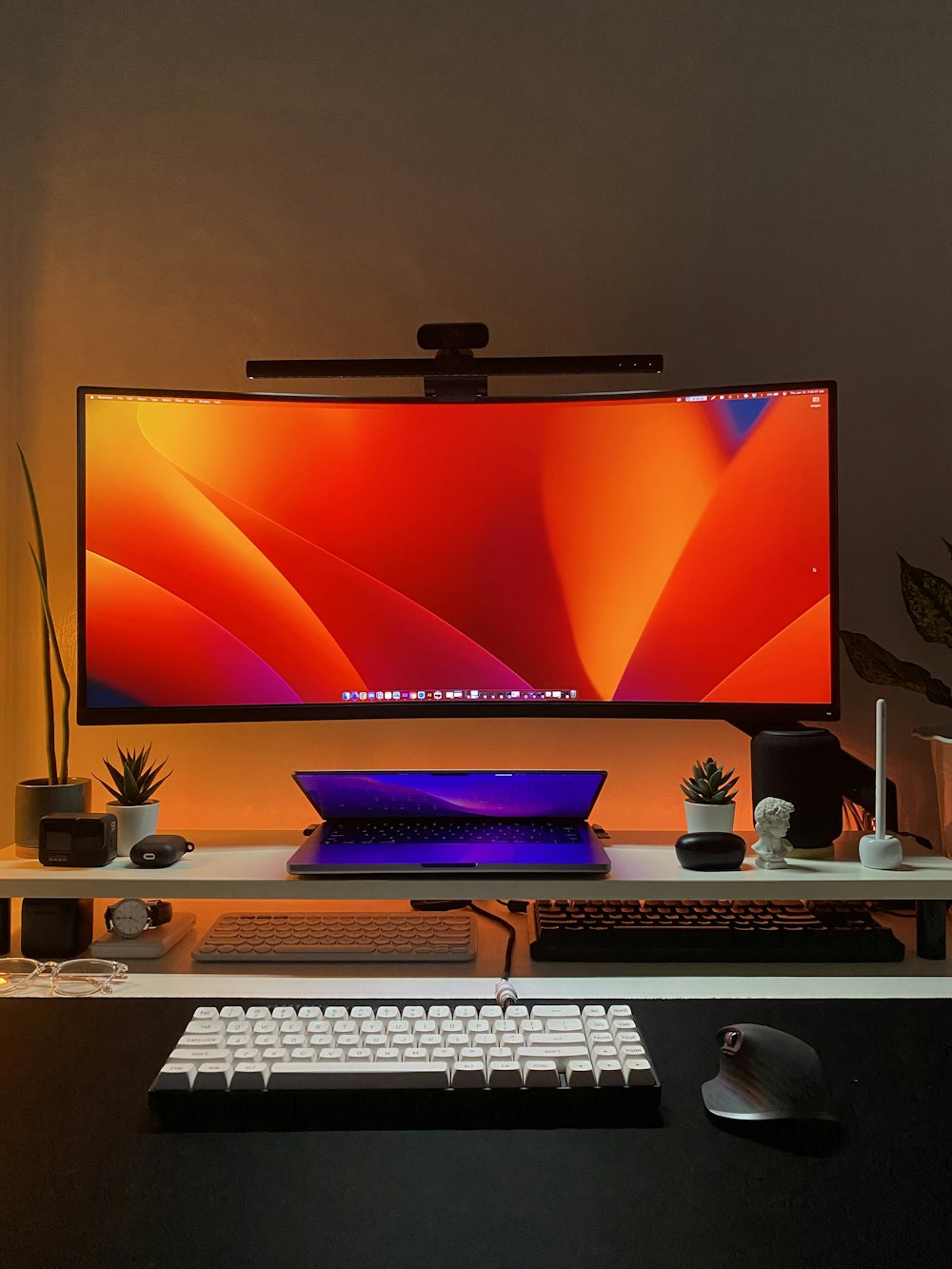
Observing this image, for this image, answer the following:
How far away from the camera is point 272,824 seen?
1.42m

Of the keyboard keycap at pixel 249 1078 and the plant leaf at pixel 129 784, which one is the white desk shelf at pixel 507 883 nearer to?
the plant leaf at pixel 129 784

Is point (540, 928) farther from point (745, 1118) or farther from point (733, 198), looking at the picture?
point (733, 198)

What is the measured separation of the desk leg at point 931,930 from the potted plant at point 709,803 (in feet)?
0.71

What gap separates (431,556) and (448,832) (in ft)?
1.10

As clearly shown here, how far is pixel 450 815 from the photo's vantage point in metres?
1.17

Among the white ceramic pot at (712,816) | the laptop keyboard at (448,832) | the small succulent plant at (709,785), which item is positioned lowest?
the laptop keyboard at (448,832)

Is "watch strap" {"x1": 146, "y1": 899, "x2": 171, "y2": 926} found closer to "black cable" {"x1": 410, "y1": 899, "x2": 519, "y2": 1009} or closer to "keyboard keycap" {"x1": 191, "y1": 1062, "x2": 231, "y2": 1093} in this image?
"black cable" {"x1": 410, "y1": 899, "x2": 519, "y2": 1009}

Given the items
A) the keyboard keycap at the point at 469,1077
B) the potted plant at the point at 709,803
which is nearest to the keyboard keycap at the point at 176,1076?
the keyboard keycap at the point at 469,1077

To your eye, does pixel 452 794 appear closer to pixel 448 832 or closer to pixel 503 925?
pixel 448 832

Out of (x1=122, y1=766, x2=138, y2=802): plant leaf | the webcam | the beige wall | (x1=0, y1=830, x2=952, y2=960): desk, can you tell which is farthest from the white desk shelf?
the webcam

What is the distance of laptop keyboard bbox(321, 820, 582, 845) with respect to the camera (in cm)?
109

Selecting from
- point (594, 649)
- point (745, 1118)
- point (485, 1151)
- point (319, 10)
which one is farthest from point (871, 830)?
point (319, 10)

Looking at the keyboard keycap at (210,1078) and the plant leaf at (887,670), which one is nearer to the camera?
the keyboard keycap at (210,1078)

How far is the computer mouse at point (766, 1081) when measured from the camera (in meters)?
0.67
